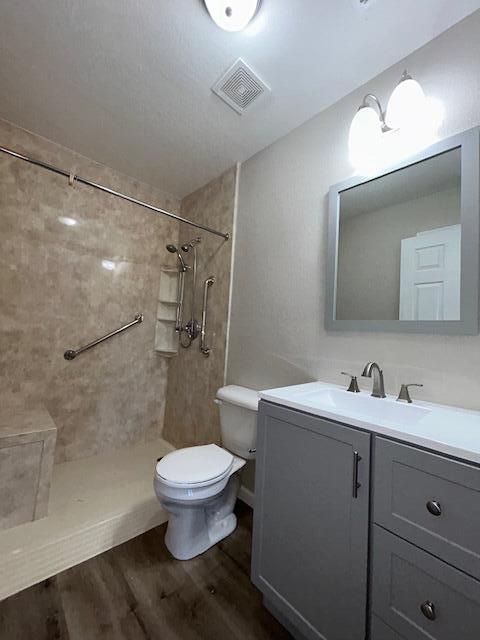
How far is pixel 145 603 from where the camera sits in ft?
3.55

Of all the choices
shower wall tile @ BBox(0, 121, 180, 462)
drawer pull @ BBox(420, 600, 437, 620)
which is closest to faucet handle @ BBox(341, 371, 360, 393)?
drawer pull @ BBox(420, 600, 437, 620)

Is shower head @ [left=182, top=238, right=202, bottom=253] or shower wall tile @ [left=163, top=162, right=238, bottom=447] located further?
shower head @ [left=182, top=238, right=202, bottom=253]

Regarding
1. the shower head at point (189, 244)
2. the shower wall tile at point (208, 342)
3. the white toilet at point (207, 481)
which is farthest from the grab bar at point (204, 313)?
the white toilet at point (207, 481)

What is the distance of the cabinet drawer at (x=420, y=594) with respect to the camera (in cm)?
60

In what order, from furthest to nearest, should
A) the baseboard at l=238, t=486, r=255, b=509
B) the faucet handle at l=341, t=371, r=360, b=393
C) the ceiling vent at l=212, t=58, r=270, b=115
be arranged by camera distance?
1. the baseboard at l=238, t=486, r=255, b=509
2. the ceiling vent at l=212, t=58, r=270, b=115
3. the faucet handle at l=341, t=371, r=360, b=393

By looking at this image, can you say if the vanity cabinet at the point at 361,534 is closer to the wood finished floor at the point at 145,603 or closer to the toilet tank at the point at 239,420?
the wood finished floor at the point at 145,603

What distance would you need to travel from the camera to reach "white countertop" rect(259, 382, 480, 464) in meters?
0.66

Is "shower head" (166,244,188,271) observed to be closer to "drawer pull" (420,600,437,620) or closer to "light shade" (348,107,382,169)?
"light shade" (348,107,382,169)

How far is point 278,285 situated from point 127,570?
1.67 m

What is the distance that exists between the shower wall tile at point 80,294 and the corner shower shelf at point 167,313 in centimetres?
7

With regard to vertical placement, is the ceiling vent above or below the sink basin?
above

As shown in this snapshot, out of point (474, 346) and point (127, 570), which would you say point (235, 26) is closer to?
point (474, 346)

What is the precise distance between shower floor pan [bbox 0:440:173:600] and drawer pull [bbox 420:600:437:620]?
4.51ft

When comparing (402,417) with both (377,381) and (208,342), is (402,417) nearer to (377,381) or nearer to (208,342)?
(377,381)
